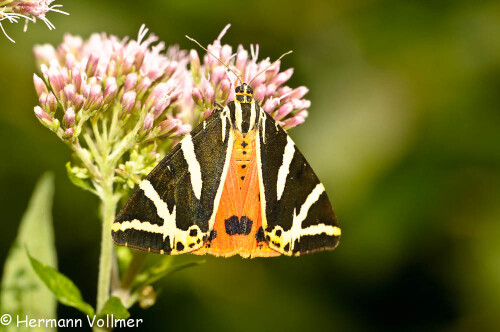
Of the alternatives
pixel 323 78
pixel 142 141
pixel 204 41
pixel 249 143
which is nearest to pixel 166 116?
pixel 142 141

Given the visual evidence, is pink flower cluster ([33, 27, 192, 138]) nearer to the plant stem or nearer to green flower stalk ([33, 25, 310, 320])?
green flower stalk ([33, 25, 310, 320])

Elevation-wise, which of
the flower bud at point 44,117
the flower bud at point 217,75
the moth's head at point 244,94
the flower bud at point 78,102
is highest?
the flower bud at point 217,75

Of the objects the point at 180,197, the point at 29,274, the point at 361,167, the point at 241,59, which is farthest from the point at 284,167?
the point at 361,167

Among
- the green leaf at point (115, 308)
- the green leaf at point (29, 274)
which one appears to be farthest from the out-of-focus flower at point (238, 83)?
the green leaf at point (29, 274)

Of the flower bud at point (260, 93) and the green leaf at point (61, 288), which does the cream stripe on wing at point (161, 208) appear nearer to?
the green leaf at point (61, 288)

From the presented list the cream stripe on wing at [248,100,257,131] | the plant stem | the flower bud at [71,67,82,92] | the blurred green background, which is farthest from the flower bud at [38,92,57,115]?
the blurred green background

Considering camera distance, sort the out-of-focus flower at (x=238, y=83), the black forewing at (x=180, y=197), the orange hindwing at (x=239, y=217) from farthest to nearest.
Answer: the out-of-focus flower at (x=238, y=83) → the orange hindwing at (x=239, y=217) → the black forewing at (x=180, y=197)
